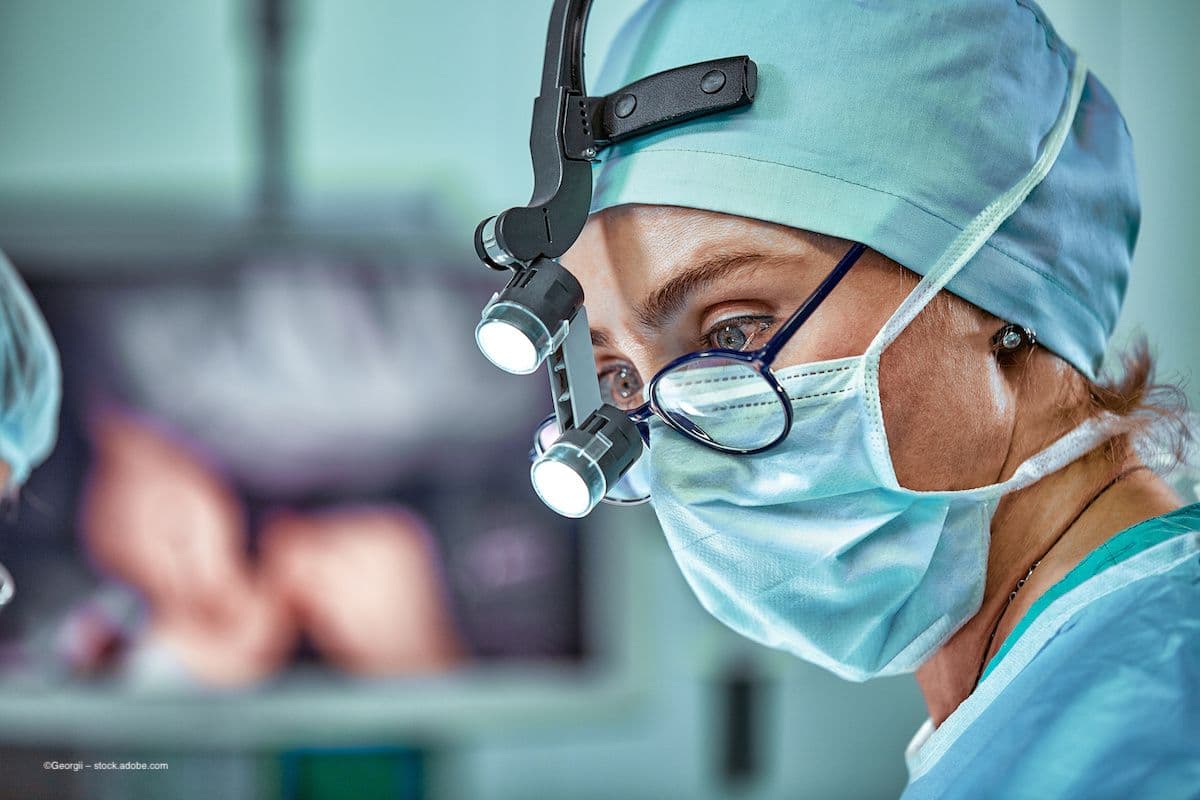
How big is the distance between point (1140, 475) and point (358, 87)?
80.3 inches

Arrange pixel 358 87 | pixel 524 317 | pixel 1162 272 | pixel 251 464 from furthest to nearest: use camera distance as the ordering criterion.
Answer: pixel 358 87
pixel 251 464
pixel 1162 272
pixel 524 317

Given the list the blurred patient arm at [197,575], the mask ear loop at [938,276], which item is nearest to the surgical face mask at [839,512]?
the mask ear loop at [938,276]

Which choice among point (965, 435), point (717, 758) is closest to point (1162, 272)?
point (965, 435)

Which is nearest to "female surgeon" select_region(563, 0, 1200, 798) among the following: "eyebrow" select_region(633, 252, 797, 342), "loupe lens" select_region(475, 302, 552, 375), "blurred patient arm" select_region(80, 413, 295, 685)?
"eyebrow" select_region(633, 252, 797, 342)

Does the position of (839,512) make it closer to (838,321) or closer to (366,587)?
(838,321)

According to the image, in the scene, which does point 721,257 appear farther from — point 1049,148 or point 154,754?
point 154,754

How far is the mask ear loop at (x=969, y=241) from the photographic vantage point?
0.79 meters

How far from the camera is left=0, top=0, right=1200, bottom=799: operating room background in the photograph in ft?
7.22

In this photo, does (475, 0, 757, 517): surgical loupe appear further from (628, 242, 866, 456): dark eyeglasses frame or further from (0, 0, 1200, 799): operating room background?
(0, 0, 1200, 799): operating room background

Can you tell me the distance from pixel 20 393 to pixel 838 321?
750mm

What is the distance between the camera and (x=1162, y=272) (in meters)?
1.80

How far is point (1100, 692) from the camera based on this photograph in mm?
631

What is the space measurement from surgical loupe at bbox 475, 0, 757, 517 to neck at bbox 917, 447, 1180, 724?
1.06 ft

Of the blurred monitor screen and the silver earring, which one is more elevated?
the blurred monitor screen
